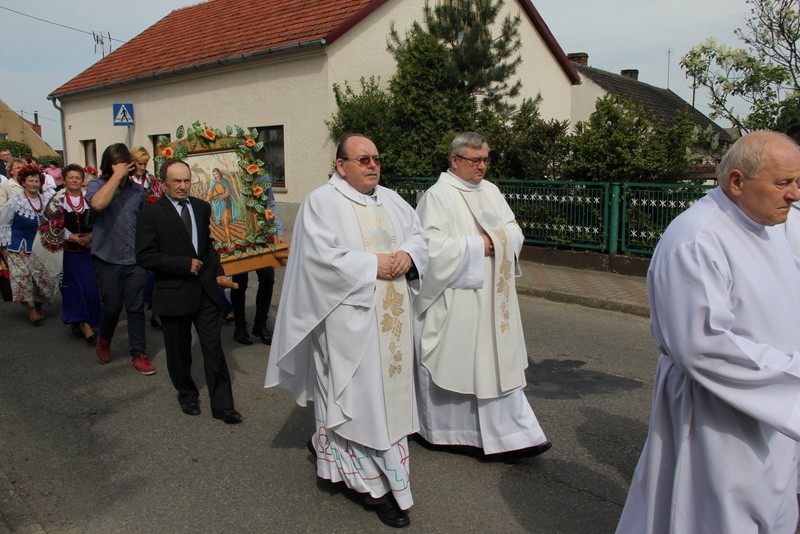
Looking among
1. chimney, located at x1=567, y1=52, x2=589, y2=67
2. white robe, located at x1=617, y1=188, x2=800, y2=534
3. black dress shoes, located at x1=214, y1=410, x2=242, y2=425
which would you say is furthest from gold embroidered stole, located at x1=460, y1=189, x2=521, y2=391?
chimney, located at x1=567, y1=52, x2=589, y2=67

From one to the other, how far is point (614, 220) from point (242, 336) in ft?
20.0

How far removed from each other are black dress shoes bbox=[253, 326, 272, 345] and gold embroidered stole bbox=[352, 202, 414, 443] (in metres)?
3.55

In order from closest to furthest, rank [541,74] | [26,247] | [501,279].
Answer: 1. [501,279]
2. [26,247]
3. [541,74]

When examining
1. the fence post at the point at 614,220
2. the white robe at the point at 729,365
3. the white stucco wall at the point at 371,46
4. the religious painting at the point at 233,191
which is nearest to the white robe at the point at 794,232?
the white robe at the point at 729,365

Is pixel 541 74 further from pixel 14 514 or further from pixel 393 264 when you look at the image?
pixel 14 514

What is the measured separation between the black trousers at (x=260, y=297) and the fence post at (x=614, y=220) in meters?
5.76

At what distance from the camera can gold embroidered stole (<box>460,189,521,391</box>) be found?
4.20 m

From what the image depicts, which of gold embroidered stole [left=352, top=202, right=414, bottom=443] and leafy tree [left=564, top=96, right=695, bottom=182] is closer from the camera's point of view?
gold embroidered stole [left=352, top=202, right=414, bottom=443]

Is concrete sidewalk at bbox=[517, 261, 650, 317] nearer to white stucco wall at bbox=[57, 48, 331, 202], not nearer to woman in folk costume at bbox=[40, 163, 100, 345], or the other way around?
woman in folk costume at bbox=[40, 163, 100, 345]

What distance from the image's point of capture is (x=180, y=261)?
4.84m

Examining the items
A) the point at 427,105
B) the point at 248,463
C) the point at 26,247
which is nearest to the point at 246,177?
the point at 248,463

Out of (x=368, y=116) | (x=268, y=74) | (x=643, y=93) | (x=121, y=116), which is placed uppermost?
(x=643, y=93)

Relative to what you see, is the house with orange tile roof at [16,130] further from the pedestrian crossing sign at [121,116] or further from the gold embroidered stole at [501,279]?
the gold embroidered stole at [501,279]

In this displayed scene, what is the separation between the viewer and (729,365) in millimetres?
2158
